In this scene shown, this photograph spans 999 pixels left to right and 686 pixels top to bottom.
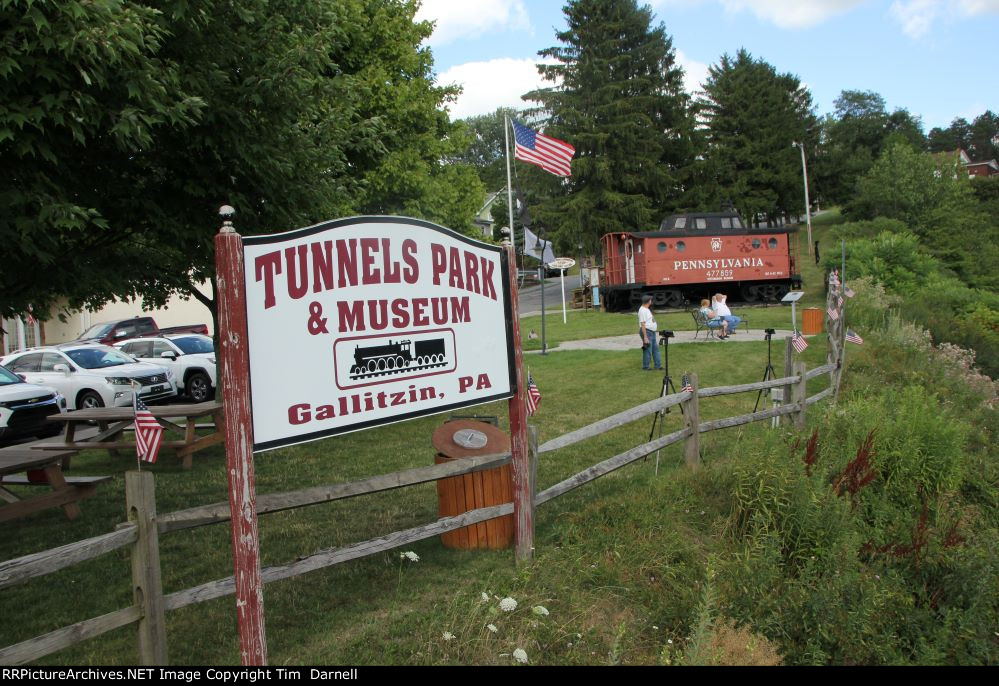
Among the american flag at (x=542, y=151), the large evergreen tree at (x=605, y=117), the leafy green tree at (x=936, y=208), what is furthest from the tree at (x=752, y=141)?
the american flag at (x=542, y=151)

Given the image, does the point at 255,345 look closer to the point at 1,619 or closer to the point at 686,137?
the point at 1,619

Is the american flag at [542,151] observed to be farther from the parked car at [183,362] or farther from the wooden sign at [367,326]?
the wooden sign at [367,326]

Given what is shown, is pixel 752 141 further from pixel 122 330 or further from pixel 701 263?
pixel 122 330

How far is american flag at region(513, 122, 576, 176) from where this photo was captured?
18469 mm

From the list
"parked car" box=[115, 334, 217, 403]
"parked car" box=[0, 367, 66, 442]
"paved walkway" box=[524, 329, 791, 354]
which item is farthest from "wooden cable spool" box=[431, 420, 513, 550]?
"paved walkway" box=[524, 329, 791, 354]

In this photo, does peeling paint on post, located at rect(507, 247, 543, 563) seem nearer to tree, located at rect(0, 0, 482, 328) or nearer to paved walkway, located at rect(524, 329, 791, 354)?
tree, located at rect(0, 0, 482, 328)

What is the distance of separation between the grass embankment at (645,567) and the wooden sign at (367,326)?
4.48ft

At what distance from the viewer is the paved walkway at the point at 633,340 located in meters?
18.3

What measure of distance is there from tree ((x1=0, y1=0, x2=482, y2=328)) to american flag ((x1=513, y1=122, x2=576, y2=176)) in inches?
371

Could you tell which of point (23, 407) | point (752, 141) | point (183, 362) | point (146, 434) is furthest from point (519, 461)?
point (752, 141)

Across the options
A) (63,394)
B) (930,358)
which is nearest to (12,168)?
(63,394)

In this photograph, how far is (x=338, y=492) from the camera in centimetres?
452

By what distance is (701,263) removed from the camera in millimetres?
29578
